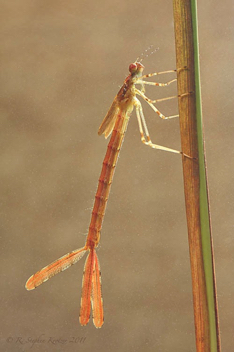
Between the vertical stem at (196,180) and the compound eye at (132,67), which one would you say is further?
the compound eye at (132,67)

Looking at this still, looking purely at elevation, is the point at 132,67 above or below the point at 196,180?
above

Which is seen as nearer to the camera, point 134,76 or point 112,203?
point 134,76

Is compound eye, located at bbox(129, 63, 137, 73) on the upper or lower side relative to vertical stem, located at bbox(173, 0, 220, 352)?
upper

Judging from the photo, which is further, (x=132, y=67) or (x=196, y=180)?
(x=132, y=67)

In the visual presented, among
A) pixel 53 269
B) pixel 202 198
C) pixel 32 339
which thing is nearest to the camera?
pixel 202 198

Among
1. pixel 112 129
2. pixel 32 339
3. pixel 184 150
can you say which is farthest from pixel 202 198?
pixel 32 339

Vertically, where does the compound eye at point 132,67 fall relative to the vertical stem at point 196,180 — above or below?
above

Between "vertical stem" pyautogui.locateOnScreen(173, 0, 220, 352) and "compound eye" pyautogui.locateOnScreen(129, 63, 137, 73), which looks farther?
"compound eye" pyautogui.locateOnScreen(129, 63, 137, 73)

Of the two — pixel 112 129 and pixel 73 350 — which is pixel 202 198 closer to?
pixel 112 129
